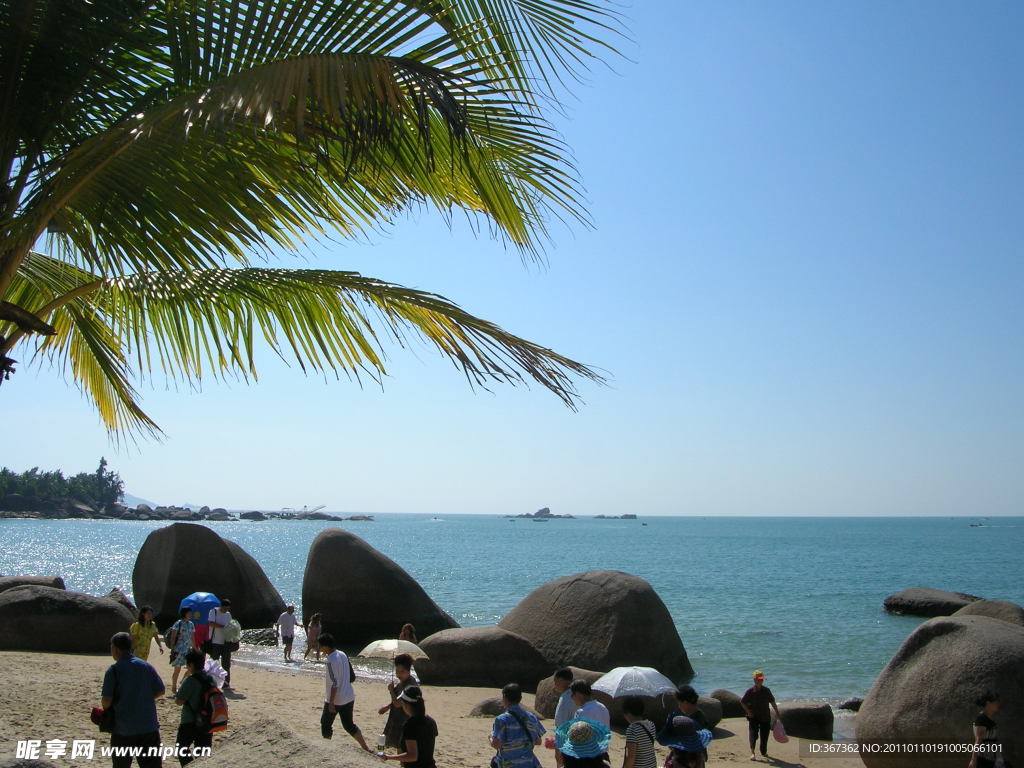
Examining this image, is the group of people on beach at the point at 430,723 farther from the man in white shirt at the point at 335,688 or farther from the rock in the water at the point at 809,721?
the rock in the water at the point at 809,721

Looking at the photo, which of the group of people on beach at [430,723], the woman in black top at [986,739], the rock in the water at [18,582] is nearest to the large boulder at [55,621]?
the rock in the water at [18,582]

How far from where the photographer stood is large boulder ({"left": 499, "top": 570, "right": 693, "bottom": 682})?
15922mm

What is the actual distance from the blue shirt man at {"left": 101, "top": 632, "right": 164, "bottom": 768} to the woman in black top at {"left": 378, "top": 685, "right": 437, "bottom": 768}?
1.81 metres

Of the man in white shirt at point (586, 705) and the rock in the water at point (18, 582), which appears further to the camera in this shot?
the rock in the water at point (18, 582)

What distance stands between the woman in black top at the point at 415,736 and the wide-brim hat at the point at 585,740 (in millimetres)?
1058

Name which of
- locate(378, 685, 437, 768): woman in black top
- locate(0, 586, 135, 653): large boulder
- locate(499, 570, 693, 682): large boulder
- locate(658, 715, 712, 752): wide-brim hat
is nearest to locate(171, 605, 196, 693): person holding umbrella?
locate(0, 586, 135, 653): large boulder

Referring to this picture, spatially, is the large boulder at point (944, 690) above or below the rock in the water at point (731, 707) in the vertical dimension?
above

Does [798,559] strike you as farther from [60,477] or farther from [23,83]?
[60,477]

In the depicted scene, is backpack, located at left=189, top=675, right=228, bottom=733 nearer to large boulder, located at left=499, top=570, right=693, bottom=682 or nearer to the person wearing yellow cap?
the person wearing yellow cap

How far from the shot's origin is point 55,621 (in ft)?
46.8

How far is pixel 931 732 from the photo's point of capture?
937 centimetres

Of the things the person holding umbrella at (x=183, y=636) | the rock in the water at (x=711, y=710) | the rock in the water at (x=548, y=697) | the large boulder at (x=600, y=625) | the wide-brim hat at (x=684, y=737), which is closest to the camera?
the wide-brim hat at (x=684, y=737)

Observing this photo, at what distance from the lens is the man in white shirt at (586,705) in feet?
23.1

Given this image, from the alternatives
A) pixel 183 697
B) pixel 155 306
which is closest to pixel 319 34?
pixel 155 306
